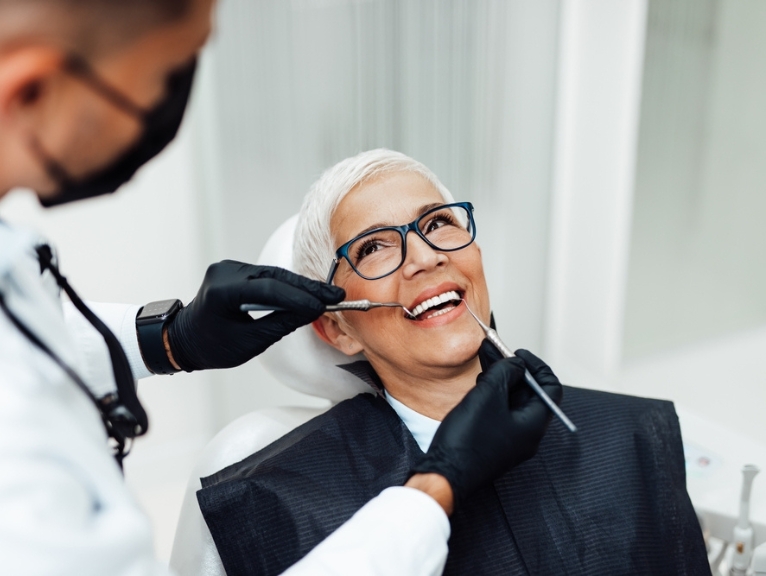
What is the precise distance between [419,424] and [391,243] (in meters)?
0.37

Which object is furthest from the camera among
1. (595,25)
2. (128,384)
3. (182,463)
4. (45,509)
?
(182,463)

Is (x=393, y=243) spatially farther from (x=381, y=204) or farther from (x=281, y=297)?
(x=281, y=297)

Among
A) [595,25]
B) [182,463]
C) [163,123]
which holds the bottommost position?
[182,463]

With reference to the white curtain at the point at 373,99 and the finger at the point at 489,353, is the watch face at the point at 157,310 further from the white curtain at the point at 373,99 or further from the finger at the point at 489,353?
the white curtain at the point at 373,99

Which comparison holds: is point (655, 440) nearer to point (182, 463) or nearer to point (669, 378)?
point (669, 378)

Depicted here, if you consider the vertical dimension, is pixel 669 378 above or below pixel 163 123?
below

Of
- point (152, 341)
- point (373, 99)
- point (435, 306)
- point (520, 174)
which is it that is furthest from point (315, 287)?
point (520, 174)

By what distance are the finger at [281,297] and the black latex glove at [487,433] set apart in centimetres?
30

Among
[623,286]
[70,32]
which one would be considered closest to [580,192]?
[623,286]

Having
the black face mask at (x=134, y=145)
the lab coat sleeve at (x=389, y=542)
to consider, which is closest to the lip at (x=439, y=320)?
the lab coat sleeve at (x=389, y=542)

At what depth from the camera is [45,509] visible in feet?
1.92

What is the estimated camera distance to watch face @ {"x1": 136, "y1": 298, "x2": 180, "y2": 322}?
1.30m

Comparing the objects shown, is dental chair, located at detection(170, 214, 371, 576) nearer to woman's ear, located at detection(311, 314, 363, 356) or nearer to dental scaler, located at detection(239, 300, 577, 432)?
woman's ear, located at detection(311, 314, 363, 356)

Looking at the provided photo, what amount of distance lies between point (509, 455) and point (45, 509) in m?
0.63
